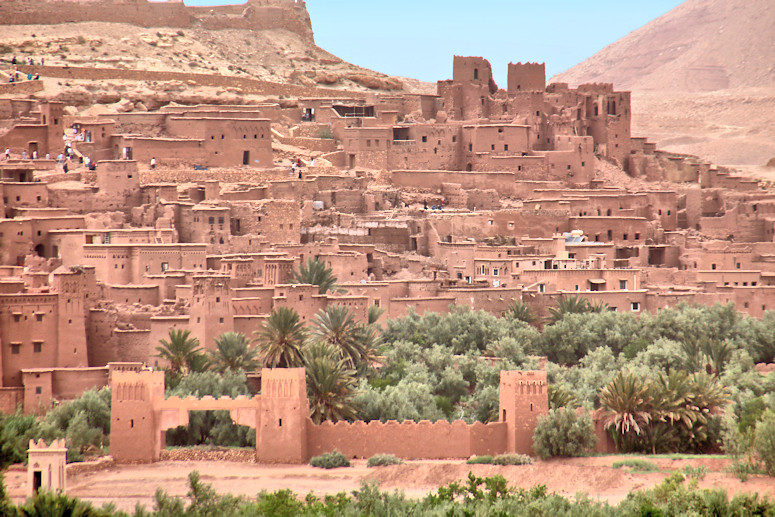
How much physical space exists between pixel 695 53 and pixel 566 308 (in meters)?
84.3

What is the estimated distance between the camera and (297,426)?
1109 inches

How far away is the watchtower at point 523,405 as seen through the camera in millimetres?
28594

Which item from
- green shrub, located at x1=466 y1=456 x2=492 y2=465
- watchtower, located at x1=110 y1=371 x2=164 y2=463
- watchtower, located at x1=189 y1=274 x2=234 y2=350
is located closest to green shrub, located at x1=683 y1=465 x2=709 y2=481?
green shrub, located at x1=466 y1=456 x2=492 y2=465

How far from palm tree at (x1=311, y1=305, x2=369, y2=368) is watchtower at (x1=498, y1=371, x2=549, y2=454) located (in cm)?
523

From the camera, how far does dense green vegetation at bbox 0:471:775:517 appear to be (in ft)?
76.5

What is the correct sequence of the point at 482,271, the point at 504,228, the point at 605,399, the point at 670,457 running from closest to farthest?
the point at 670,457 → the point at 605,399 → the point at 482,271 → the point at 504,228

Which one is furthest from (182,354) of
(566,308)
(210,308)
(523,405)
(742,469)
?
(742,469)

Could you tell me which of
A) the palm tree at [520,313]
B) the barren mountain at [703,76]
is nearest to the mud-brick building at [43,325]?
the palm tree at [520,313]

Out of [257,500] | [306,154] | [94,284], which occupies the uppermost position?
[306,154]

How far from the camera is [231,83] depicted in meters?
50.8

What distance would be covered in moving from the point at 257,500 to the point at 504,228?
18798 millimetres

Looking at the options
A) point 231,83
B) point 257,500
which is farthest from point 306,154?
point 257,500

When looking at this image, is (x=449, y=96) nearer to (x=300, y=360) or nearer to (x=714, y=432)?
(x=300, y=360)

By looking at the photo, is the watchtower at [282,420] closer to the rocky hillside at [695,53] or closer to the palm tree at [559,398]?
the palm tree at [559,398]
